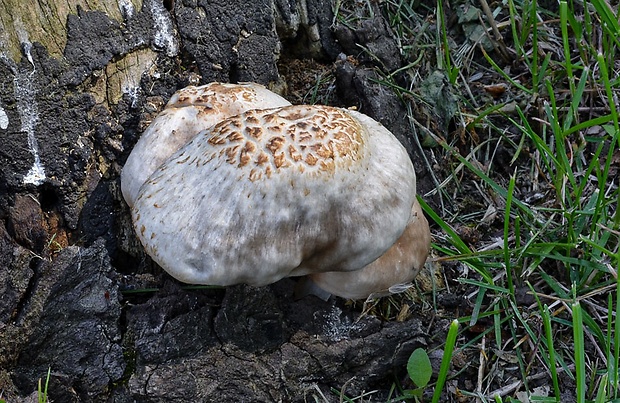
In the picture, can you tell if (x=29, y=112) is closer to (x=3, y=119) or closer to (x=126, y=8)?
(x=3, y=119)

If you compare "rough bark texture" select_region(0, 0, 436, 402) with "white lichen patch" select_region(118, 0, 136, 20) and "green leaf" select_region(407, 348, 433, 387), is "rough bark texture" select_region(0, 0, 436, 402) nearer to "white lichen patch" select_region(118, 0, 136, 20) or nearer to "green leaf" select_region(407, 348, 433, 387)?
"white lichen patch" select_region(118, 0, 136, 20)

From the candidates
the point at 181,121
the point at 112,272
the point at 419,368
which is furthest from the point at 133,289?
the point at 419,368

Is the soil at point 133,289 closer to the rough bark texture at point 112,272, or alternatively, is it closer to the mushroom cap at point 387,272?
the rough bark texture at point 112,272

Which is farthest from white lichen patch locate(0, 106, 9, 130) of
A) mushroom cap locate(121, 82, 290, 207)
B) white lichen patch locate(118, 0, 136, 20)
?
white lichen patch locate(118, 0, 136, 20)

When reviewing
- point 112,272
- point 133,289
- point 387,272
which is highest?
point 112,272

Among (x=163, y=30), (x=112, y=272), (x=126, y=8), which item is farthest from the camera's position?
(x=163, y=30)

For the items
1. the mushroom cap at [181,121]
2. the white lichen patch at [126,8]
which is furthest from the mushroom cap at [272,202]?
the white lichen patch at [126,8]

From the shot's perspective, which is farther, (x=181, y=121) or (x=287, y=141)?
(x=181, y=121)
